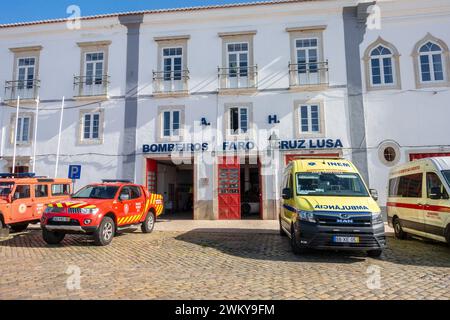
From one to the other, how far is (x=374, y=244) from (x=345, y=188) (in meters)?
1.68

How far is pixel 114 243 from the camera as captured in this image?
996 centimetres

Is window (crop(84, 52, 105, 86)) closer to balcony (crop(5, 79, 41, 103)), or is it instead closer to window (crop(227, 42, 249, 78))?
balcony (crop(5, 79, 41, 103))

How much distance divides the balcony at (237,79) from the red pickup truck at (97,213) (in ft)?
25.9

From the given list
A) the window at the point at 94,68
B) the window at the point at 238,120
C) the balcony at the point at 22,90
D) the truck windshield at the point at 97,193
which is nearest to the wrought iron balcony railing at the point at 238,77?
the window at the point at 238,120

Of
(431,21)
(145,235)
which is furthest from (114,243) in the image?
(431,21)

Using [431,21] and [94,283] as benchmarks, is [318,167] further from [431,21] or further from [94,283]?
[431,21]

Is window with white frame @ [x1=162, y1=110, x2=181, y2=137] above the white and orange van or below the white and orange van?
above

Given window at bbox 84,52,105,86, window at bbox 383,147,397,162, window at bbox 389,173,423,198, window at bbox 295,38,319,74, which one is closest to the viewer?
window at bbox 389,173,423,198

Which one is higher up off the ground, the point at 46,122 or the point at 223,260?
the point at 46,122

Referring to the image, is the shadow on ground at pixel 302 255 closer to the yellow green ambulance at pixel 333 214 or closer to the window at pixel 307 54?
the yellow green ambulance at pixel 333 214

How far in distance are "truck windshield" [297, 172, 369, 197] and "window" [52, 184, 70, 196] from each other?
9422 mm

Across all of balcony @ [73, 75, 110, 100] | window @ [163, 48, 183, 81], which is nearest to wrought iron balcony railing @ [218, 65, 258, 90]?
window @ [163, 48, 183, 81]

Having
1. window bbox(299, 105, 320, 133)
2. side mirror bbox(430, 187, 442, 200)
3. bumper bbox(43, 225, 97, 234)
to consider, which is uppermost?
window bbox(299, 105, 320, 133)

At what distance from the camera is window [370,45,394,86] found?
16.6 meters
